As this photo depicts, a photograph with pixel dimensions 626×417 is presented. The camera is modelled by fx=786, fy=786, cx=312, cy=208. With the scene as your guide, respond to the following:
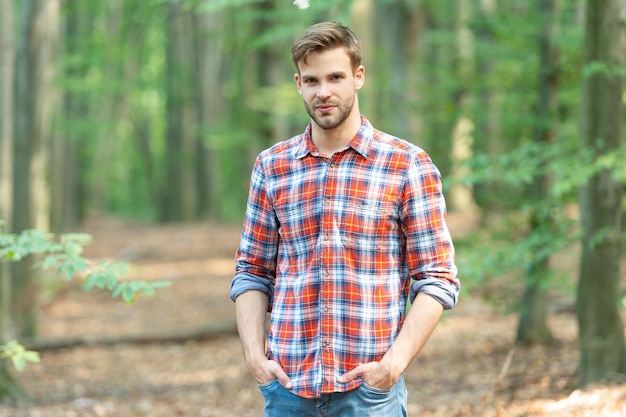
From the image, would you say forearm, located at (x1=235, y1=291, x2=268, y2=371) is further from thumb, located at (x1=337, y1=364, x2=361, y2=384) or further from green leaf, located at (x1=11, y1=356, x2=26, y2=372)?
green leaf, located at (x1=11, y1=356, x2=26, y2=372)

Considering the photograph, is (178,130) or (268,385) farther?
(178,130)

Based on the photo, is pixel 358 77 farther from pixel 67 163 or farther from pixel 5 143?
pixel 67 163

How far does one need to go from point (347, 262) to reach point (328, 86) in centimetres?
60

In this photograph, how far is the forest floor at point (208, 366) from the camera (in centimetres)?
673

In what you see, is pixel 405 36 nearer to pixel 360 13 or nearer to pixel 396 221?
pixel 360 13

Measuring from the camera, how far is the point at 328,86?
8.82 feet

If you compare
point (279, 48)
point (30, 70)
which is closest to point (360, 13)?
point (30, 70)

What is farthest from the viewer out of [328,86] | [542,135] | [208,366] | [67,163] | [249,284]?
[67,163]

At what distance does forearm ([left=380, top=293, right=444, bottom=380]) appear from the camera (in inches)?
102

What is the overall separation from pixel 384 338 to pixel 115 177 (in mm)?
43739

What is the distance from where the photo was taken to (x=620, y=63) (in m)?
5.86

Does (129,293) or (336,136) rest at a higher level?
(336,136)

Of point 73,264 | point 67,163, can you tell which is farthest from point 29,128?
point 67,163

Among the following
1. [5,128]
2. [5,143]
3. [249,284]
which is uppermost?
[5,128]
